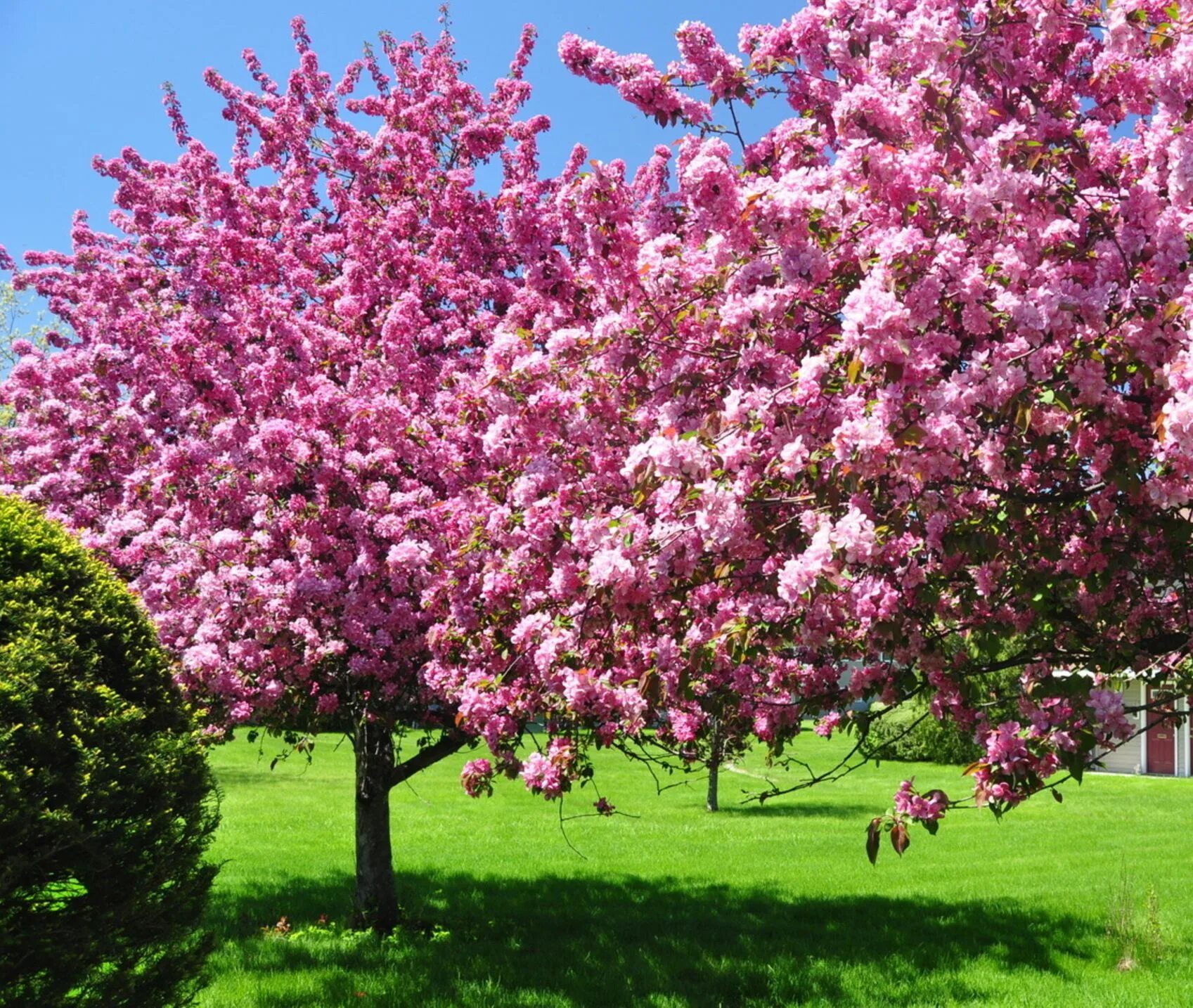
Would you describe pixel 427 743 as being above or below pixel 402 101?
below

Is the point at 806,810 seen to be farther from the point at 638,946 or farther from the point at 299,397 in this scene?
the point at 299,397

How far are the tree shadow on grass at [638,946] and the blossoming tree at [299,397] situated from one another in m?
1.37

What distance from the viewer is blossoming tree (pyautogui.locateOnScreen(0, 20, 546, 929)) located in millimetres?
8102

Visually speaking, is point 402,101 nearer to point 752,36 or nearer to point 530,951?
point 752,36

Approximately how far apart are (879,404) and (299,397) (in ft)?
19.5

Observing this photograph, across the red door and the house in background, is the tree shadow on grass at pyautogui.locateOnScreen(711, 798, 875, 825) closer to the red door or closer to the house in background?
the house in background

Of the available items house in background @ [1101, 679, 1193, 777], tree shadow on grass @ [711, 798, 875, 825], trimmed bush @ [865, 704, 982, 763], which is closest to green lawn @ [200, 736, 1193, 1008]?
tree shadow on grass @ [711, 798, 875, 825]

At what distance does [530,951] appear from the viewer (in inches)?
382

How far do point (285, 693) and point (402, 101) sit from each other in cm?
728

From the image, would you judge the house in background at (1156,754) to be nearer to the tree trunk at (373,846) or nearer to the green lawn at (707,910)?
the green lawn at (707,910)

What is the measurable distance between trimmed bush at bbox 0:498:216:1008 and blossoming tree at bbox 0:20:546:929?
8.29 feet

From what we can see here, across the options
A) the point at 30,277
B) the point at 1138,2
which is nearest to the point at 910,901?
the point at 1138,2

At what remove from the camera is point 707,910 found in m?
11.9

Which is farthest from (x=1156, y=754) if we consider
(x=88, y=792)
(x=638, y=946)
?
(x=88, y=792)
